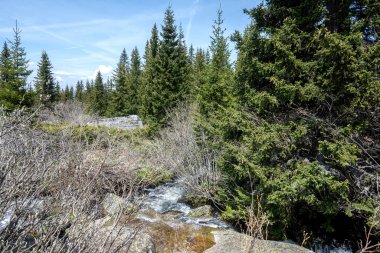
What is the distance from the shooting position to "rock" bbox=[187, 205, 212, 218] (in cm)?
865

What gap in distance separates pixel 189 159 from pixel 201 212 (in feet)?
7.92

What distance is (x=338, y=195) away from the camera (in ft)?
20.3

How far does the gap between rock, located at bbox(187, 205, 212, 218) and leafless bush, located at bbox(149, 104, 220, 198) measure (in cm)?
39

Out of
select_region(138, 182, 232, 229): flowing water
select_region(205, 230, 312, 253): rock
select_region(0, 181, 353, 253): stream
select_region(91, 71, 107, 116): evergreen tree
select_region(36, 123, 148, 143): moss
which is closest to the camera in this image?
select_region(205, 230, 312, 253): rock

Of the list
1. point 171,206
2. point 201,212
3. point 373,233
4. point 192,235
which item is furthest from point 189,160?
point 373,233

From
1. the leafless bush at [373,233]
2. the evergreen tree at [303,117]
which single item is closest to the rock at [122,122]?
the evergreen tree at [303,117]

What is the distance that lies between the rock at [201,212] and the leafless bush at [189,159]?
39cm

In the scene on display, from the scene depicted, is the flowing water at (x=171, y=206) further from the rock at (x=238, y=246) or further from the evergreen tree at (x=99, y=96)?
the evergreen tree at (x=99, y=96)

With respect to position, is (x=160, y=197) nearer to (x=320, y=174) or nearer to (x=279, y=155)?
(x=279, y=155)

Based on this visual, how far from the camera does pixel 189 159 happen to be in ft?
34.9

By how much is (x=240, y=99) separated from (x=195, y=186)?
3564mm

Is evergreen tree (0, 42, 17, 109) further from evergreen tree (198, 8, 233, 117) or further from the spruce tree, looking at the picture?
evergreen tree (198, 8, 233, 117)

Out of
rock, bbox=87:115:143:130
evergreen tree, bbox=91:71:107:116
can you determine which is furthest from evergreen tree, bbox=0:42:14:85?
evergreen tree, bbox=91:71:107:116

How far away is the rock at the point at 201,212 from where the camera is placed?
8646mm
